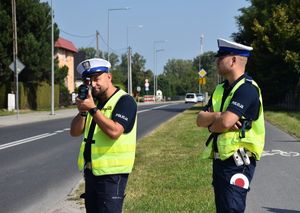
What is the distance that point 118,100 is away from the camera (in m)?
4.45

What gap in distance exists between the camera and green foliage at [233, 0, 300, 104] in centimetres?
3559

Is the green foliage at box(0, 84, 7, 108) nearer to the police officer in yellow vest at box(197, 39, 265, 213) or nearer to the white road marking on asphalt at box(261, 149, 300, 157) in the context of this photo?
the white road marking on asphalt at box(261, 149, 300, 157)

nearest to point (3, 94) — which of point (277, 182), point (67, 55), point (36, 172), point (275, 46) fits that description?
point (275, 46)

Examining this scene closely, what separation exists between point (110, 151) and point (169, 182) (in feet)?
15.2

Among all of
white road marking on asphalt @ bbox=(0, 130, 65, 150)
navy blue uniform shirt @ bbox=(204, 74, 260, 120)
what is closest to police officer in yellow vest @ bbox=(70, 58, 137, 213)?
navy blue uniform shirt @ bbox=(204, 74, 260, 120)

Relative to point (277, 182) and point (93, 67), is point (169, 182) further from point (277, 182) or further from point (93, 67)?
point (93, 67)

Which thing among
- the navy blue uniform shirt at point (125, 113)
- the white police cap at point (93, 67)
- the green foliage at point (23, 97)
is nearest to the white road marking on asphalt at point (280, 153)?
the navy blue uniform shirt at point (125, 113)

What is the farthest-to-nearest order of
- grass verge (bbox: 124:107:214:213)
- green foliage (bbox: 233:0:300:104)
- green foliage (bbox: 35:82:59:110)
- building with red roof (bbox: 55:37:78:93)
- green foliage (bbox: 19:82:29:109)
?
1. building with red roof (bbox: 55:37:78:93)
2. green foliage (bbox: 35:82:59:110)
3. green foliage (bbox: 19:82:29:109)
4. green foliage (bbox: 233:0:300:104)
5. grass verge (bbox: 124:107:214:213)

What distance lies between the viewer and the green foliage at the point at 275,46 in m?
35.6

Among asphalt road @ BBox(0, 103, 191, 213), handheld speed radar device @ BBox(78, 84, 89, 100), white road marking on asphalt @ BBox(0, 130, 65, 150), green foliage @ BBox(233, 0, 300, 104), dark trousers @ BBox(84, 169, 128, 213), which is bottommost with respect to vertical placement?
white road marking on asphalt @ BBox(0, 130, 65, 150)

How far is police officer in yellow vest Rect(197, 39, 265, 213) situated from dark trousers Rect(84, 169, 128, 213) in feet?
2.41

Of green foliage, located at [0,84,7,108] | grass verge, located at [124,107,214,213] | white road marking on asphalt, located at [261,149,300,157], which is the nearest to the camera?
grass verge, located at [124,107,214,213]

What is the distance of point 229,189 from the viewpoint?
14.0ft

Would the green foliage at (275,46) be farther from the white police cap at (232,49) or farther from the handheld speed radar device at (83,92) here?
the handheld speed radar device at (83,92)
